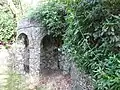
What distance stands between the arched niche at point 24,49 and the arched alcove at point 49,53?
840mm

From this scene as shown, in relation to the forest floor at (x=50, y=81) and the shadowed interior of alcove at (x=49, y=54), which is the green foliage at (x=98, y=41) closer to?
the forest floor at (x=50, y=81)

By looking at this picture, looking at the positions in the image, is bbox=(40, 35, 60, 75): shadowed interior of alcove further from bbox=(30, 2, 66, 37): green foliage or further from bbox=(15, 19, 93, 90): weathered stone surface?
bbox=(30, 2, 66, 37): green foliage

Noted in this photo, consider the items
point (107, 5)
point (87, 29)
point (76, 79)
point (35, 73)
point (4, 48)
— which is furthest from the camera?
point (4, 48)

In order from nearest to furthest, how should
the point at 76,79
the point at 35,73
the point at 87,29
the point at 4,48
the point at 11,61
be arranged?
the point at 87,29 < the point at 76,79 < the point at 35,73 < the point at 11,61 < the point at 4,48

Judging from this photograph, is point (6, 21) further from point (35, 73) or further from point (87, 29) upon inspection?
point (87, 29)

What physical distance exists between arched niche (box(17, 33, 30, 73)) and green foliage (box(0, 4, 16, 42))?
3197 mm

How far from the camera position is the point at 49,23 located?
7492mm

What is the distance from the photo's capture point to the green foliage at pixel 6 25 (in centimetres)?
1223

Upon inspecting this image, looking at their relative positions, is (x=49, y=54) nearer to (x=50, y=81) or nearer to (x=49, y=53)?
(x=49, y=53)

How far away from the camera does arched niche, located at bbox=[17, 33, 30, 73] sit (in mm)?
8855

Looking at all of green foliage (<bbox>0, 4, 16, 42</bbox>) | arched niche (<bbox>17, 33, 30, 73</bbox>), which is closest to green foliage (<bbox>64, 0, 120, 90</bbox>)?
arched niche (<bbox>17, 33, 30, 73</bbox>)

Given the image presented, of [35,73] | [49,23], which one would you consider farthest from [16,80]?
[49,23]

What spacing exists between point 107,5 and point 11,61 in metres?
6.80

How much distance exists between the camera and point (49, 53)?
8383 mm
